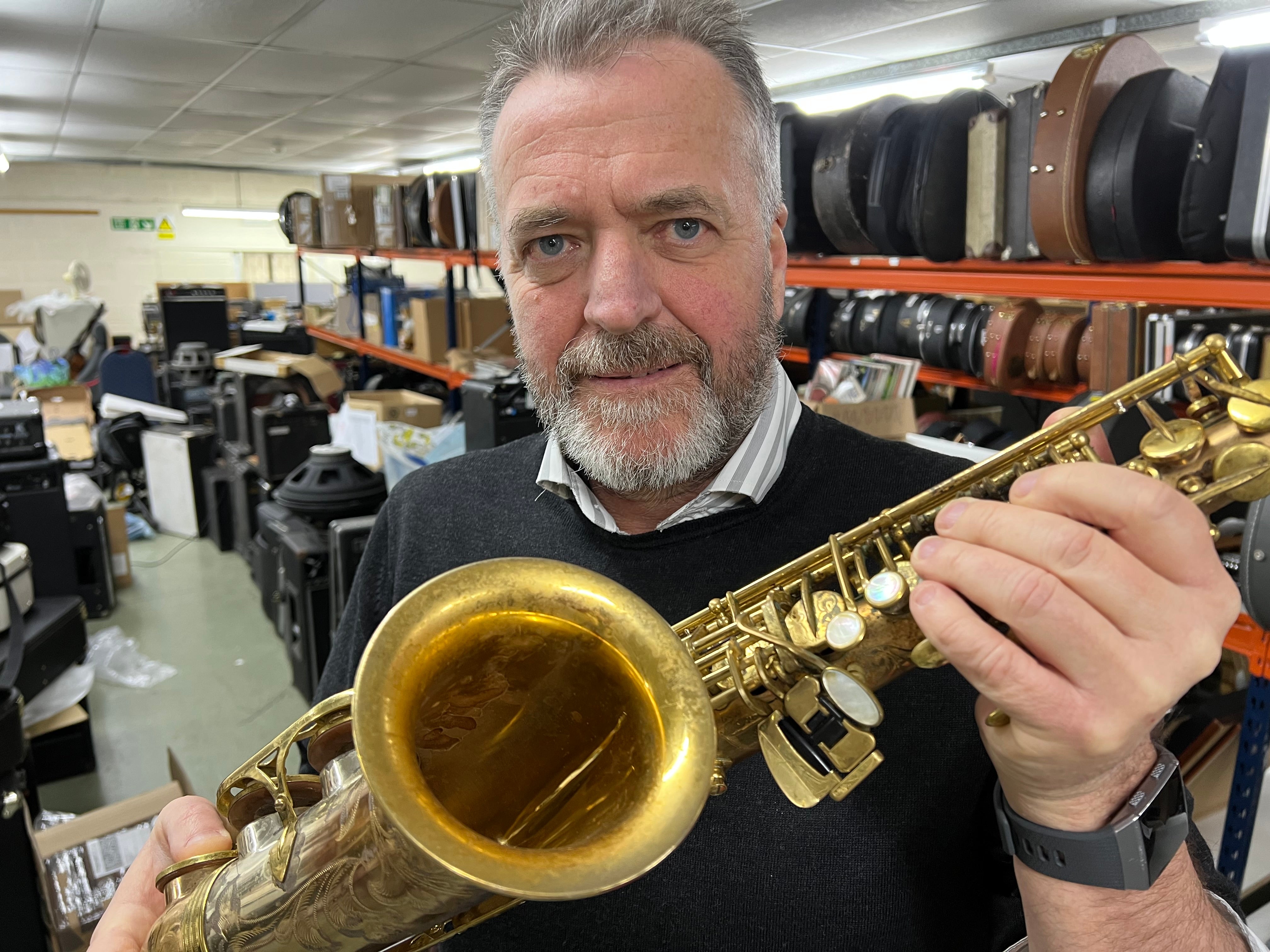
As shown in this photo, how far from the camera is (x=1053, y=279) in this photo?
2.42 meters

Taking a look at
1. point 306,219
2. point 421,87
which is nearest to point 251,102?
point 421,87

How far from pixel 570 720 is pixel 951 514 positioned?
52cm

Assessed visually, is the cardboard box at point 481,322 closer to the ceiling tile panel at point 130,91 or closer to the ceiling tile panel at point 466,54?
the ceiling tile panel at point 466,54

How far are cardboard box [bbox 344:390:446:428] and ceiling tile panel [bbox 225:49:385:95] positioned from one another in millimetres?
3477

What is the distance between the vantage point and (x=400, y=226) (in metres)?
6.24

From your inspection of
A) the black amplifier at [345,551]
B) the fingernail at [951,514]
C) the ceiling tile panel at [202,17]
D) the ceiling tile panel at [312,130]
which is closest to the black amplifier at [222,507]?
the black amplifier at [345,551]

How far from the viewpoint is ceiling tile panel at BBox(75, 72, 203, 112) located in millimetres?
8062

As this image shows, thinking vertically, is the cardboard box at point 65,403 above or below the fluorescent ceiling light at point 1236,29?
below

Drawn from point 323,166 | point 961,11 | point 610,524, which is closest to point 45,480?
point 610,524

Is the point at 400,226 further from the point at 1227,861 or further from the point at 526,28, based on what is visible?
the point at 1227,861

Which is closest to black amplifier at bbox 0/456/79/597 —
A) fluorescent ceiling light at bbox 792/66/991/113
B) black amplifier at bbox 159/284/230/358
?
fluorescent ceiling light at bbox 792/66/991/113

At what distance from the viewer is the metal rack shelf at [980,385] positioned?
2936mm

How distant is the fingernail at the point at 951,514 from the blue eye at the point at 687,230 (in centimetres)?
60

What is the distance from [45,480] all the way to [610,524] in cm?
440
